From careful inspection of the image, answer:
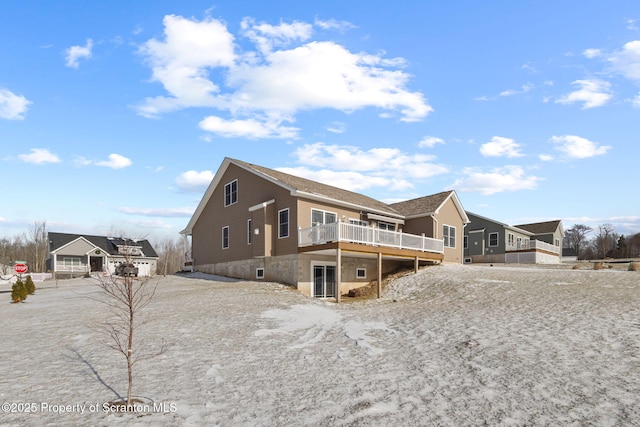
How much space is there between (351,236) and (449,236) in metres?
11.5

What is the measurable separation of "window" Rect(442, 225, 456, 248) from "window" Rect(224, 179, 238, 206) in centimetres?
1388

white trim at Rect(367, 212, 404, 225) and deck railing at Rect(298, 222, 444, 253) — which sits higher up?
white trim at Rect(367, 212, 404, 225)

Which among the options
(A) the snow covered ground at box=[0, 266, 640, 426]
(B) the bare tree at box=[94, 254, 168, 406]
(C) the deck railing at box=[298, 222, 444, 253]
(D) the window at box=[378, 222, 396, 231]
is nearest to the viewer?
(A) the snow covered ground at box=[0, 266, 640, 426]

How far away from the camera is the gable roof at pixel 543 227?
48.1 m

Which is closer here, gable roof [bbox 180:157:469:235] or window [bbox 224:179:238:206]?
gable roof [bbox 180:157:469:235]

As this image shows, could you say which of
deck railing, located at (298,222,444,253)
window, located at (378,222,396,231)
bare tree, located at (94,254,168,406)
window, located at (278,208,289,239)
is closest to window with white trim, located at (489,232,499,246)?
window, located at (378,222,396,231)

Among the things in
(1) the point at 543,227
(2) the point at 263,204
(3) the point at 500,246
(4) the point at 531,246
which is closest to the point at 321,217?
(2) the point at 263,204

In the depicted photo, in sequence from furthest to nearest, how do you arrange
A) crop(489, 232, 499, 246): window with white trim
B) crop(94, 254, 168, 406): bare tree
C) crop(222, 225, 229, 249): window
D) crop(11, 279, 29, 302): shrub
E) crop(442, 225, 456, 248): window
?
crop(489, 232, 499, 246): window with white trim, crop(442, 225, 456, 248): window, crop(222, 225, 229, 249): window, crop(11, 279, 29, 302): shrub, crop(94, 254, 168, 406): bare tree

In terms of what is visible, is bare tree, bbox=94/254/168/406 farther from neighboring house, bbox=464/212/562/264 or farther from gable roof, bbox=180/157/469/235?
neighboring house, bbox=464/212/562/264

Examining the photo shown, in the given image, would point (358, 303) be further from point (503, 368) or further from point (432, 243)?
point (503, 368)

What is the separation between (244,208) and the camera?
25266 mm

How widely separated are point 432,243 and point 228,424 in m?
21.0

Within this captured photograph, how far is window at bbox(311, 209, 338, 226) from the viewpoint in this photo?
868 inches

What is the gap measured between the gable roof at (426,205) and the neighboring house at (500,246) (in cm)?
1251
